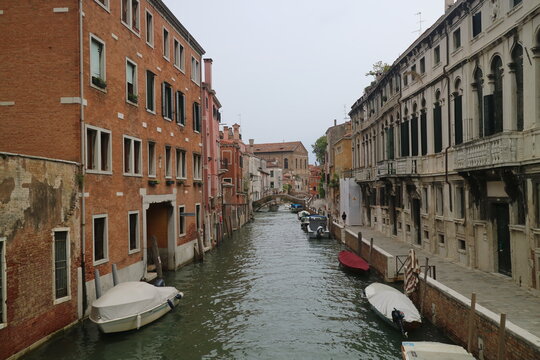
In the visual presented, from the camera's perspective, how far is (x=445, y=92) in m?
17.7

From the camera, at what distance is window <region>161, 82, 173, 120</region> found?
19.9m

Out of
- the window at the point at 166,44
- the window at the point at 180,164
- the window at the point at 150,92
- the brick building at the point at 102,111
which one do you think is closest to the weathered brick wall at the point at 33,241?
the brick building at the point at 102,111

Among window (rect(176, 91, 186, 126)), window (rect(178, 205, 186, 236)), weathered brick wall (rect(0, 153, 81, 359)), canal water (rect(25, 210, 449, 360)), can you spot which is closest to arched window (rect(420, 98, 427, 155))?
canal water (rect(25, 210, 449, 360))

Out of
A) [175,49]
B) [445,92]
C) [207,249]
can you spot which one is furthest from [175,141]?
[445,92]

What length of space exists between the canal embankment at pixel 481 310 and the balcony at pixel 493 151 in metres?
3.45

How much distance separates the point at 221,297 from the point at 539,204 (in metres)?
10.7

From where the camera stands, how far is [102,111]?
14164mm

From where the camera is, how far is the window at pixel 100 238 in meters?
13.6

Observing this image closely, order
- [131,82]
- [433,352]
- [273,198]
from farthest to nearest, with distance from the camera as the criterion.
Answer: [273,198] < [131,82] < [433,352]

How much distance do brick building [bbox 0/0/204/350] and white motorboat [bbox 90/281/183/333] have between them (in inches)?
40.2

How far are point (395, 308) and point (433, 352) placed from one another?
129 inches

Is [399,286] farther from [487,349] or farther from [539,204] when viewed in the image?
[487,349]

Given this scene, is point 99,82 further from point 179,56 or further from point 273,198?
point 273,198

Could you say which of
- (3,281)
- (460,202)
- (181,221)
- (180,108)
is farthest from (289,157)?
(3,281)
